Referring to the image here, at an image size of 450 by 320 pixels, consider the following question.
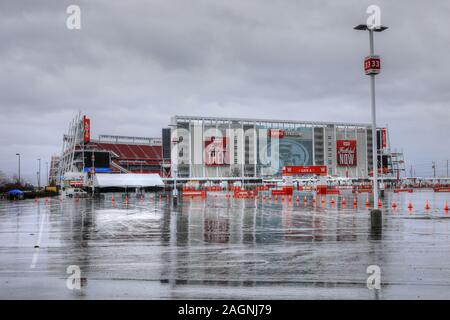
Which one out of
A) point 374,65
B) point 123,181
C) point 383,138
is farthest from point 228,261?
point 383,138

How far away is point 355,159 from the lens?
17750 centimetres

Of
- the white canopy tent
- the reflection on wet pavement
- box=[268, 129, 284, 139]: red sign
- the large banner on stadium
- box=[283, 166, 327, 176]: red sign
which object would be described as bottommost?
the reflection on wet pavement

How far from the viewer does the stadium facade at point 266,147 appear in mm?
153375

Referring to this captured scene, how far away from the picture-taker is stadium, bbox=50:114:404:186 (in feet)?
488

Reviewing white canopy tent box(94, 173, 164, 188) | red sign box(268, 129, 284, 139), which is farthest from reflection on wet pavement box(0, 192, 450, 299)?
red sign box(268, 129, 284, 139)

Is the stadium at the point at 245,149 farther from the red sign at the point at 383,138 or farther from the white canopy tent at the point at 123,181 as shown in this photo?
the white canopy tent at the point at 123,181

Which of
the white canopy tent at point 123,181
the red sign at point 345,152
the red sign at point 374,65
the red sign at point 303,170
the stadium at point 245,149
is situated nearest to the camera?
the red sign at point 374,65

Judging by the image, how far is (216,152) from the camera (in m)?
155

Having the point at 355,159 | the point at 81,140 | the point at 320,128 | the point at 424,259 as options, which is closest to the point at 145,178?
the point at 81,140

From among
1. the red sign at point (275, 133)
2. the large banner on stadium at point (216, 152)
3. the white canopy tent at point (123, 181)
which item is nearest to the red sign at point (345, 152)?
the red sign at point (275, 133)

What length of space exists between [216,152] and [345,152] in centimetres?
5706

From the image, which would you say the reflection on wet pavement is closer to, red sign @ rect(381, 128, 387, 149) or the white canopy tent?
the white canopy tent
